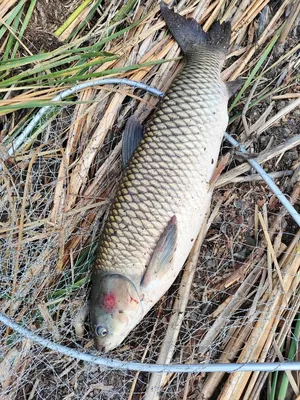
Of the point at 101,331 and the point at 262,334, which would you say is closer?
the point at 101,331

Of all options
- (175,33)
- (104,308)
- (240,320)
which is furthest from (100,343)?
(175,33)

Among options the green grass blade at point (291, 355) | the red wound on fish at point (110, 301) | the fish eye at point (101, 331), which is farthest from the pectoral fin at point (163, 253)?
the green grass blade at point (291, 355)

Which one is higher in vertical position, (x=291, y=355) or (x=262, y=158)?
(x=262, y=158)

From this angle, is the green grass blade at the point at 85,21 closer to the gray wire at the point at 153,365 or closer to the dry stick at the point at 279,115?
the dry stick at the point at 279,115

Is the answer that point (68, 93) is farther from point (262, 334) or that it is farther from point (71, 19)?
point (262, 334)

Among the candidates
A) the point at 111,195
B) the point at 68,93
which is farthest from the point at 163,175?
the point at 68,93
